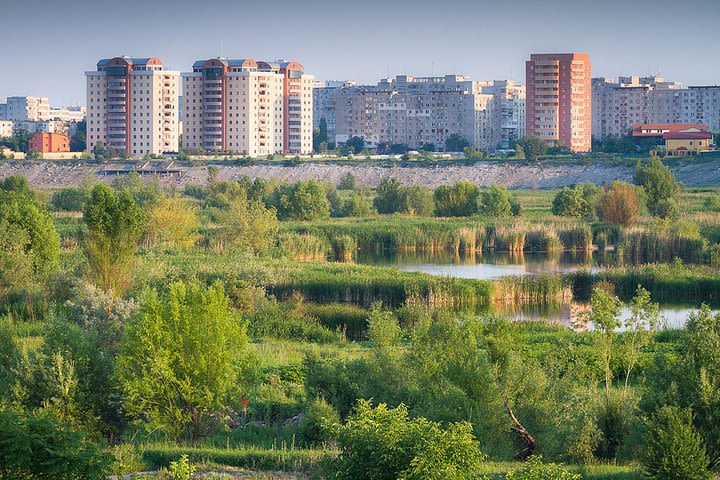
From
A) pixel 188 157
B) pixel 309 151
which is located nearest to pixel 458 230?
pixel 188 157

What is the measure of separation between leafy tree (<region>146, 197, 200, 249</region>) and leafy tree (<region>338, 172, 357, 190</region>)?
157 ft

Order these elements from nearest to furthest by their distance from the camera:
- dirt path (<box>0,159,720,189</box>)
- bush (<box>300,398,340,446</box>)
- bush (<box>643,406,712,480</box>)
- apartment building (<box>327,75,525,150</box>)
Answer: bush (<box>643,406,712,480</box>), bush (<box>300,398,340,446</box>), dirt path (<box>0,159,720,189</box>), apartment building (<box>327,75,525,150</box>)

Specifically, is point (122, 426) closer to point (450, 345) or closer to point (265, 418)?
point (265, 418)

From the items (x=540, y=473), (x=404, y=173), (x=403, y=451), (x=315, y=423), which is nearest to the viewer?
(x=540, y=473)

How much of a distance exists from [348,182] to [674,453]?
80315 mm

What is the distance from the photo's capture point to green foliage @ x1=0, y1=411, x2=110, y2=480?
13.8 meters

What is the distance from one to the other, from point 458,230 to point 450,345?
116 ft

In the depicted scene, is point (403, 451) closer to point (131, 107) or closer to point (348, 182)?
point (348, 182)

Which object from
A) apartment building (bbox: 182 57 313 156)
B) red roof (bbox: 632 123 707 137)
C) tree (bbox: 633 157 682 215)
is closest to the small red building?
apartment building (bbox: 182 57 313 156)

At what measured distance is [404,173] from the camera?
100750 mm

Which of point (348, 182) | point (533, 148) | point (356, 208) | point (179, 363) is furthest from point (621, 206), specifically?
point (533, 148)

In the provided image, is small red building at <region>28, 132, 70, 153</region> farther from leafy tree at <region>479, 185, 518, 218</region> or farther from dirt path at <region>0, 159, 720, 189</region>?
leafy tree at <region>479, 185, 518, 218</region>

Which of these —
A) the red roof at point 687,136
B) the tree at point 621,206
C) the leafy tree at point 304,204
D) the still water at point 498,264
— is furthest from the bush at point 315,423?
the red roof at point 687,136

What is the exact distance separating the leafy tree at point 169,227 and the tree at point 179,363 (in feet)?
85.0
